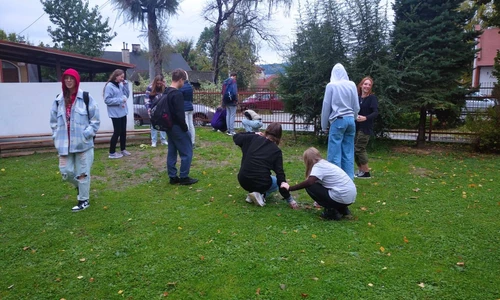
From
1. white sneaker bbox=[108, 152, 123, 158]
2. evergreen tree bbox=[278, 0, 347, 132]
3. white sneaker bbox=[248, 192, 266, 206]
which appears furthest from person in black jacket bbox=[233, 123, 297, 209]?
evergreen tree bbox=[278, 0, 347, 132]

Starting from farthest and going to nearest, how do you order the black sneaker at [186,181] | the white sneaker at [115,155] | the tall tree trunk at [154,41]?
the tall tree trunk at [154,41] < the white sneaker at [115,155] < the black sneaker at [186,181]

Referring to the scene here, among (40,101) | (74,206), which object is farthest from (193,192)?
(40,101)

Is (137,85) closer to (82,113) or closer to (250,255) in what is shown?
(82,113)

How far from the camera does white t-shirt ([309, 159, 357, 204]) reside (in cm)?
454

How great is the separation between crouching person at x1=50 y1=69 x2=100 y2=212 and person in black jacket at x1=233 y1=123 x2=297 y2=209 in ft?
6.25

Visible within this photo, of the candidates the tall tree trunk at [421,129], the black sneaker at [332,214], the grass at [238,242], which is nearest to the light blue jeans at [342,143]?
the grass at [238,242]

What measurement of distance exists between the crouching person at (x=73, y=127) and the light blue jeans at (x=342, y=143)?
10.2ft

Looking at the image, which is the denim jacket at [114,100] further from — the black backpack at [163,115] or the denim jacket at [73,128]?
the denim jacket at [73,128]

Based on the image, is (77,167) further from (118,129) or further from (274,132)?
(118,129)

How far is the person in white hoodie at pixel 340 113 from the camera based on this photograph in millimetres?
5289

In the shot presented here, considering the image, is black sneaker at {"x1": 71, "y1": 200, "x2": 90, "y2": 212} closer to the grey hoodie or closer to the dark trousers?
the dark trousers

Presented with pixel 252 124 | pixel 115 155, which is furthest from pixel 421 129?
pixel 115 155

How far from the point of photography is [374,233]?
4332 millimetres

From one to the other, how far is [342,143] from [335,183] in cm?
112
